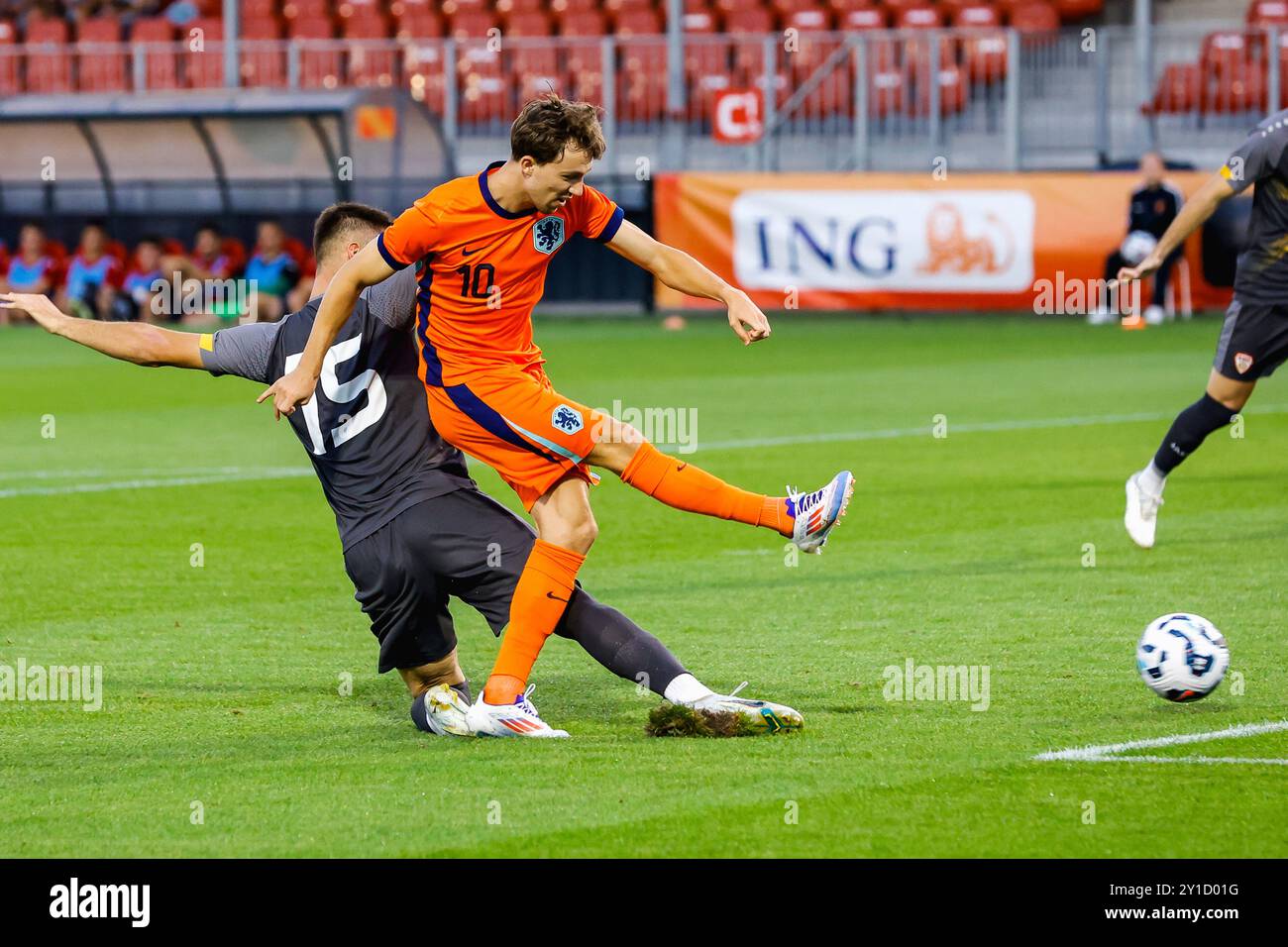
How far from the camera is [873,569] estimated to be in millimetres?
8734

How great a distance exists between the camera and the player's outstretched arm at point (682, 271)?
607cm

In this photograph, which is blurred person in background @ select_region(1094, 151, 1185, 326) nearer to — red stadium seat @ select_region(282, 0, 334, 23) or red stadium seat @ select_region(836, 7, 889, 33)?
red stadium seat @ select_region(836, 7, 889, 33)

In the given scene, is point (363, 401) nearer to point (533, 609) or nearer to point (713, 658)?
point (533, 609)

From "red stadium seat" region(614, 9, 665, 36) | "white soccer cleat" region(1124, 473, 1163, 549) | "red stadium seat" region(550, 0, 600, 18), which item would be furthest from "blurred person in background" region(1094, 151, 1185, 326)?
"white soccer cleat" region(1124, 473, 1163, 549)

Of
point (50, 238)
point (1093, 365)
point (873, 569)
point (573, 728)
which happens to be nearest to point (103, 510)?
point (873, 569)

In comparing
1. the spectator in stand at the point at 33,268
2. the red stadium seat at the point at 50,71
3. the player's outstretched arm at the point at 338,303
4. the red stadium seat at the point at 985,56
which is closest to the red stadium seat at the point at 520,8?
the red stadium seat at the point at 50,71

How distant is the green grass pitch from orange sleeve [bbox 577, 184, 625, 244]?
4.60ft

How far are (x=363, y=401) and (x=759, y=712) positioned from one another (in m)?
1.46

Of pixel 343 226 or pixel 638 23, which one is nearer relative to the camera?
pixel 343 226

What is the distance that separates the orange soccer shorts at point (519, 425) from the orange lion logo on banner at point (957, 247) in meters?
18.3

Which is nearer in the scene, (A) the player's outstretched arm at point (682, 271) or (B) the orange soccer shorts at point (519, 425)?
(B) the orange soccer shorts at point (519, 425)

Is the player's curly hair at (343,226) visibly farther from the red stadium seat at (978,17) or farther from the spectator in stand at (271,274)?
the red stadium seat at (978,17)

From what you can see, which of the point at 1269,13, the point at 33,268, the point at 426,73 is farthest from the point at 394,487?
the point at 1269,13

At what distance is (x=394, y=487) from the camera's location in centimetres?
608
